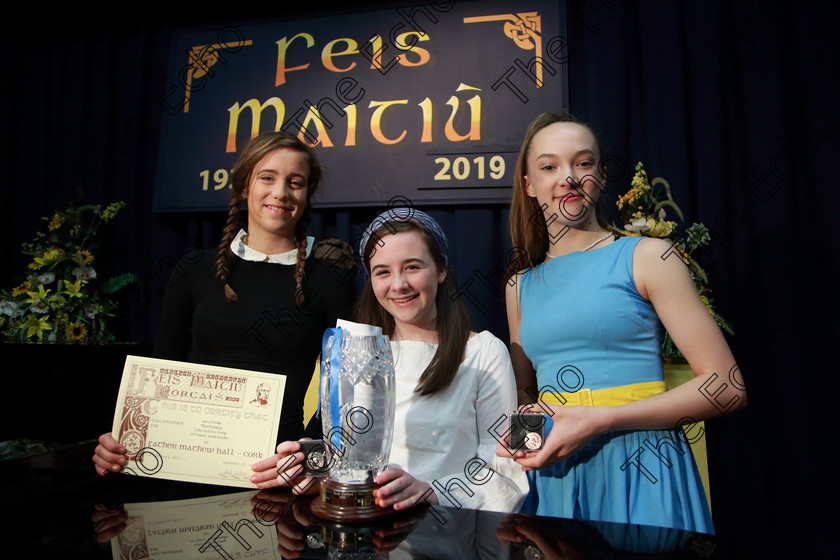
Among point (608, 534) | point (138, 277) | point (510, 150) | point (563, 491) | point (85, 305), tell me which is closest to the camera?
point (608, 534)

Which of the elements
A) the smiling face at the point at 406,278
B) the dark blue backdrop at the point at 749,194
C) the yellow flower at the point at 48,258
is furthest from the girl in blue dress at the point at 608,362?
the yellow flower at the point at 48,258

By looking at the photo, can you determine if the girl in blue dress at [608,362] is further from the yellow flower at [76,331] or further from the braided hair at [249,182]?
the yellow flower at [76,331]

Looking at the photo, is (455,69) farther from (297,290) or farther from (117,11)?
(117,11)

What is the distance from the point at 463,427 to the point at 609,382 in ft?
0.99

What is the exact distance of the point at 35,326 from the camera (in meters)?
2.04

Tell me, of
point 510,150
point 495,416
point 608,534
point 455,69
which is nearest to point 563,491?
point 495,416

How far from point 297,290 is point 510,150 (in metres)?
1.13

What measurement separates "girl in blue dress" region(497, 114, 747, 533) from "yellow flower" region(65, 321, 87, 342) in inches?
73.1

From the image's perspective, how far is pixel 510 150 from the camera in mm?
2033

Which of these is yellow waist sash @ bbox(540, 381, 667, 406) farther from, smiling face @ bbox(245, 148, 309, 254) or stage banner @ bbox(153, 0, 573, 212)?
stage banner @ bbox(153, 0, 573, 212)

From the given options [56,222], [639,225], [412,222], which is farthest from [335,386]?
[56,222]

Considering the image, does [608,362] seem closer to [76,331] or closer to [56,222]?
[76,331]

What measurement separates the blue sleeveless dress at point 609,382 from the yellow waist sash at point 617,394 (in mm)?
13

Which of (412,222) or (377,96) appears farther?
(377,96)
